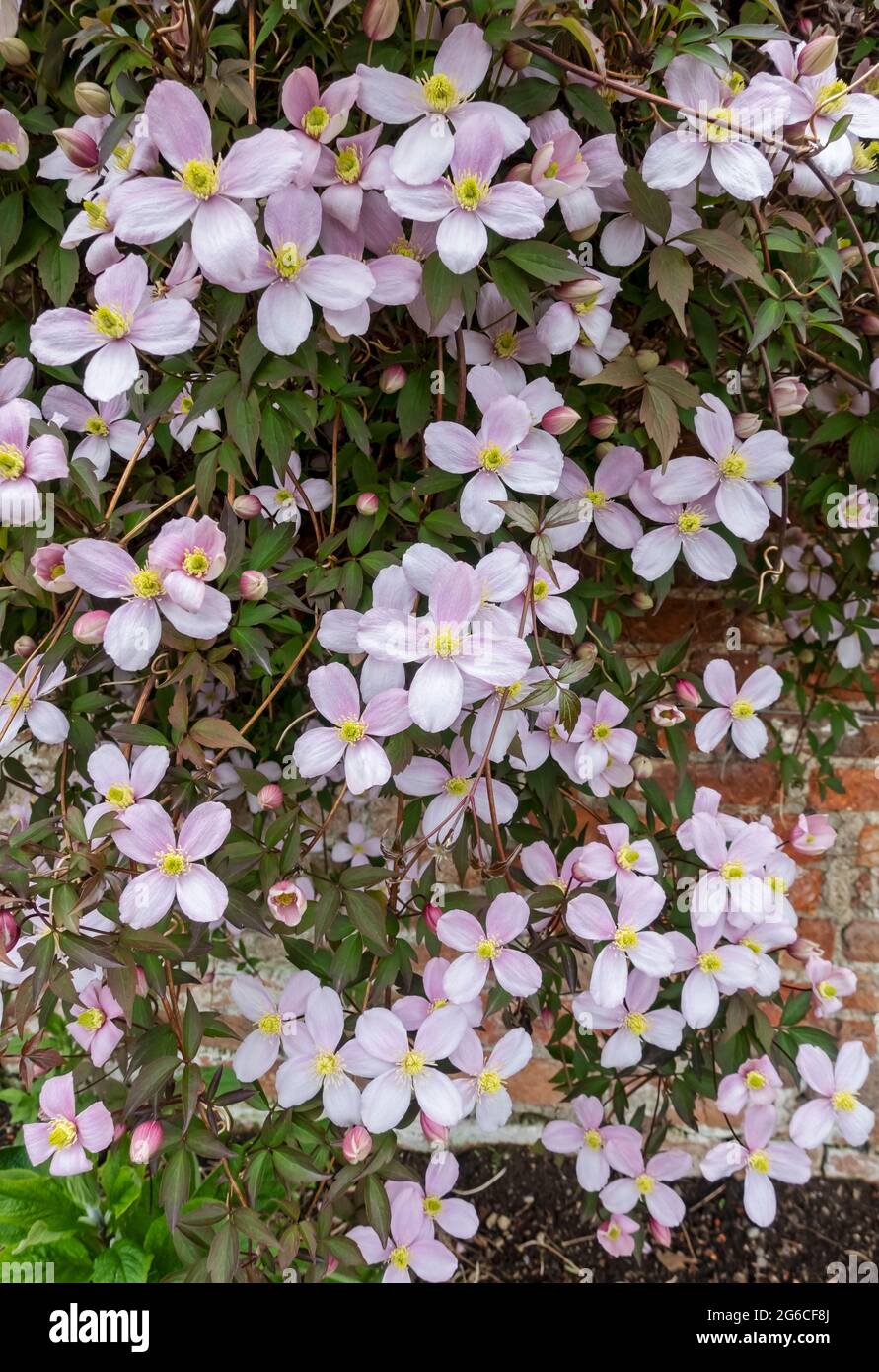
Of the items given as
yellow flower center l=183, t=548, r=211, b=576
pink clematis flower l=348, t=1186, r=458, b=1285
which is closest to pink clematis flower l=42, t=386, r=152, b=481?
yellow flower center l=183, t=548, r=211, b=576

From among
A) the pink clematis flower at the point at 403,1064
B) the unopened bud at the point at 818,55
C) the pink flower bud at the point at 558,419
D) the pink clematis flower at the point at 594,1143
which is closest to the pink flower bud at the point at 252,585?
the pink flower bud at the point at 558,419

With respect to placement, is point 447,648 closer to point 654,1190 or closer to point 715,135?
point 715,135

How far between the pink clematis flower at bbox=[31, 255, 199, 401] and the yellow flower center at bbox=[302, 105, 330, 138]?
0.15m

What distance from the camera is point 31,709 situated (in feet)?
2.45

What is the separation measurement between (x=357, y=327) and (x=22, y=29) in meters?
0.41

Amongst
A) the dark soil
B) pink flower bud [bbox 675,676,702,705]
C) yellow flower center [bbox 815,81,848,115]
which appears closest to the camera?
yellow flower center [bbox 815,81,848,115]

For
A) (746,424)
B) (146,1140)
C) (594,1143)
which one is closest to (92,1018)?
(146,1140)

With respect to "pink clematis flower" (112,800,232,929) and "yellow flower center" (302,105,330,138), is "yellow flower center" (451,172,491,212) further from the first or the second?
"pink clematis flower" (112,800,232,929)

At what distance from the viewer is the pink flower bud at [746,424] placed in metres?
0.78

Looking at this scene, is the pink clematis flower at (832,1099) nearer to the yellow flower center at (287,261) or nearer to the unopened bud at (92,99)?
the yellow flower center at (287,261)

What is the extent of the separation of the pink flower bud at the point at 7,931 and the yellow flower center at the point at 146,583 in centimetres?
27

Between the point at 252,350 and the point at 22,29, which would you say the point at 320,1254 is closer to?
the point at 252,350

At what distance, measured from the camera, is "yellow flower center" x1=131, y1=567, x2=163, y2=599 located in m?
0.64

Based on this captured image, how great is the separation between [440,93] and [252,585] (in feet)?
1.22
